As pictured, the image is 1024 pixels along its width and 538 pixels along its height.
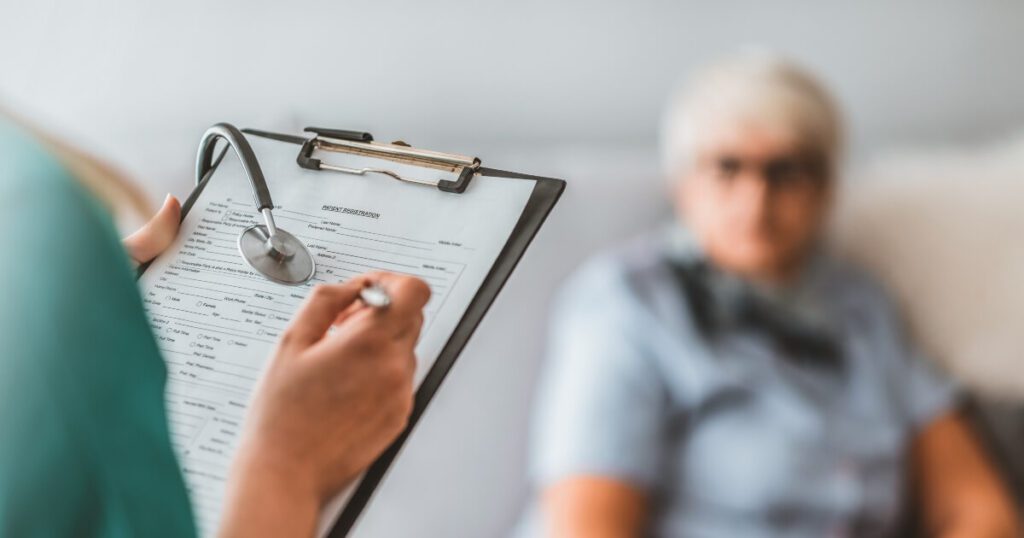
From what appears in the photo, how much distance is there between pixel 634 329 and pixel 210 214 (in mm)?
631

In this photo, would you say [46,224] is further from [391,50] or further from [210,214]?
[391,50]

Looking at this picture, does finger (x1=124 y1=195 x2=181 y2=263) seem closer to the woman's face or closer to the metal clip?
the metal clip

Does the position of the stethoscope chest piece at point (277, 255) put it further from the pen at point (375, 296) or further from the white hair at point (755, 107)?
the white hair at point (755, 107)

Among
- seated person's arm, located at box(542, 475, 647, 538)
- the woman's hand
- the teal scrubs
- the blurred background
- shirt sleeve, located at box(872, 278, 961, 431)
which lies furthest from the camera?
shirt sleeve, located at box(872, 278, 961, 431)

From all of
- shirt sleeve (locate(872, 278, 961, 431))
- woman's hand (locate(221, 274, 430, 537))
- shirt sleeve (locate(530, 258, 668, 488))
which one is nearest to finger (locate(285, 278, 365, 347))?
woman's hand (locate(221, 274, 430, 537))

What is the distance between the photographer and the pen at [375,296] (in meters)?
0.34

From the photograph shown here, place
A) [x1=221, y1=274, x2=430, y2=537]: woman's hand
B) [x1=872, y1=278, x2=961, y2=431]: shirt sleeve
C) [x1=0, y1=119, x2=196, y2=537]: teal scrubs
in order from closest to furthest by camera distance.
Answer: [x1=0, y1=119, x2=196, y2=537]: teal scrubs < [x1=221, y1=274, x2=430, y2=537]: woman's hand < [x1=872, y1=278, x2=961, y2=431]: shirt sleeve

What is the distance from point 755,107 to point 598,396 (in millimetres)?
357

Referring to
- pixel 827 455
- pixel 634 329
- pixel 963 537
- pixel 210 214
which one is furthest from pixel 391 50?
pixel 963 537

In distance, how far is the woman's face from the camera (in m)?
0.93

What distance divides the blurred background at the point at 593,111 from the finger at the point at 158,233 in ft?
0.72

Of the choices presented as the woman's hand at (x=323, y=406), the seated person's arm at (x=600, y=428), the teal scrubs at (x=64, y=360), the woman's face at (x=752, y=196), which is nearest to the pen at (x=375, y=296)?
the woman's hand at (x=323, y=406)

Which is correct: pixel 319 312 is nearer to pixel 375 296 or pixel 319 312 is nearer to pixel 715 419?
Answer: pixel 375 296

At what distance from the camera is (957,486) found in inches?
36.8
